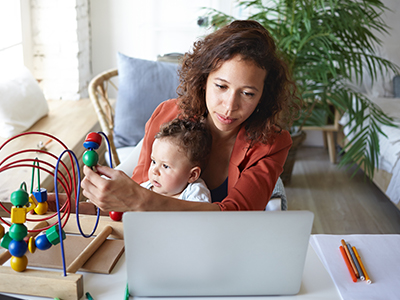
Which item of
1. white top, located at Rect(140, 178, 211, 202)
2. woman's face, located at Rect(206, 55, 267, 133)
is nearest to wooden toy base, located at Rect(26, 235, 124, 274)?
white top, located at Rect(140, 178, 211, 202)

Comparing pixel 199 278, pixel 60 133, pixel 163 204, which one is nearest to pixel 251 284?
pixel 199 278

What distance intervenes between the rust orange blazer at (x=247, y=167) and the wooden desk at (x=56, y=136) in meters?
0.67

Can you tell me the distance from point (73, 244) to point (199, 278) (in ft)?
1.03

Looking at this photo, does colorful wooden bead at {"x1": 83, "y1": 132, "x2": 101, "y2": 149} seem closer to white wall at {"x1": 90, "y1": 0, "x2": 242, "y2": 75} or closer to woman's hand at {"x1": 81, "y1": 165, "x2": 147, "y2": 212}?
woman's hand at {"x1": 81, "y1": 165, "x2": 147, "y2": 212}

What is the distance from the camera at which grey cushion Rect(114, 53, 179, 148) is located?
234 centimetres

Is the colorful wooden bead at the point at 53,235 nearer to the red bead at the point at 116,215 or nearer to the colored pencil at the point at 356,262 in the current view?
the red bead at the point at 116,215

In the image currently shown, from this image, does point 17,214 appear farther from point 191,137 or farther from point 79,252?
point 191,137

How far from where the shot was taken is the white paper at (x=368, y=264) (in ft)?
2.60

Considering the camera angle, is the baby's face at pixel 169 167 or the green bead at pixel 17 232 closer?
the green bead at pixel 17 232

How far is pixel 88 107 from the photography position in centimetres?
296

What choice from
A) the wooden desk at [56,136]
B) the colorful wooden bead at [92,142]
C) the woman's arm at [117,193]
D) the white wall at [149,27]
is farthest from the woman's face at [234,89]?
the white wall at [149,27]

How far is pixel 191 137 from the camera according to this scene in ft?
3.84

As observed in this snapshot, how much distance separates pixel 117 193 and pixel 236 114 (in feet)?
1.36

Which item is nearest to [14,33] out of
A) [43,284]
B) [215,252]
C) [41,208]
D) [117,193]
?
[41,208]
